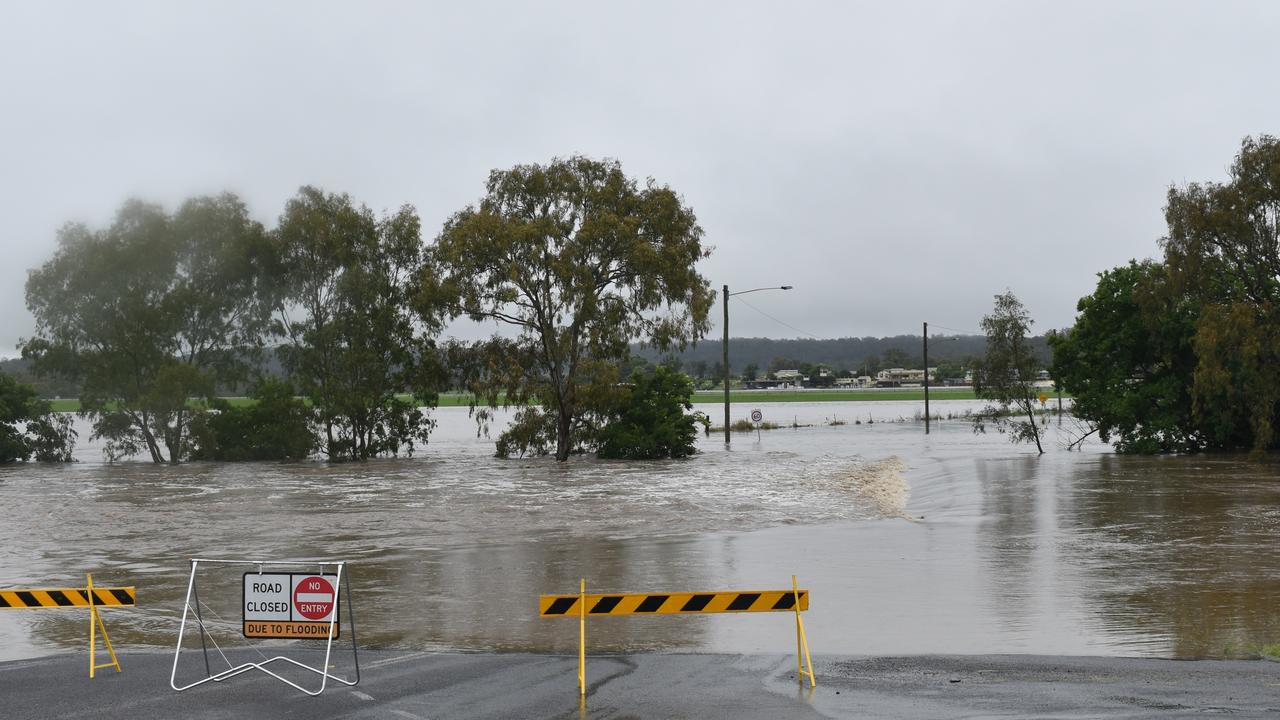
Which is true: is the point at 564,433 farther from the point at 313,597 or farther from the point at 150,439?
the point at 313,597

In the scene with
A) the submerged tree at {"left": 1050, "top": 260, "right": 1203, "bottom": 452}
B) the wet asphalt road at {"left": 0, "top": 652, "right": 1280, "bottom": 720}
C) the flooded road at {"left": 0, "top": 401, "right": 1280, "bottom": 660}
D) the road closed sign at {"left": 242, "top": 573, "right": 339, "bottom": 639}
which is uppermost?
the submerged tree at {"left": 1050, "top": 260, "right": 1203, "bottom": 452}

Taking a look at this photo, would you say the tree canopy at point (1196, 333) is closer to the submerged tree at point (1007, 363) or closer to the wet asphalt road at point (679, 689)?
the submerged tree at point (1007, 363)

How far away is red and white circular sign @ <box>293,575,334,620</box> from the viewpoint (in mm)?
9469

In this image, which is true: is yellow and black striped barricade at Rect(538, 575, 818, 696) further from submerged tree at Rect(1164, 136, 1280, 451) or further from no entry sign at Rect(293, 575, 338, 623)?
submerged tree at Rect(1164, 136, 1280, 451)

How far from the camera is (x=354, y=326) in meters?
53.7

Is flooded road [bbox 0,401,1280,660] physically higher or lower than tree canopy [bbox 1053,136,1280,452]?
lower

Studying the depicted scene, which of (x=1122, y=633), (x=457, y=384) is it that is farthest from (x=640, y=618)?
(x=457, y=384)

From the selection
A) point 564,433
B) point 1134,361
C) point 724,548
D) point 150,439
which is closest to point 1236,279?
point 1134,361

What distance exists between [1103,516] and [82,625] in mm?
18648

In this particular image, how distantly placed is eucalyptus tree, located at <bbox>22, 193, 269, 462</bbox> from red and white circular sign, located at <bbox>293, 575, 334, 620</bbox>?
145ft

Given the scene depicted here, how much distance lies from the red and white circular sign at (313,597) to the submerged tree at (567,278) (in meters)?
39.9

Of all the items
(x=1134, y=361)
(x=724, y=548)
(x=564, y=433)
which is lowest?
(x=724, y=548)

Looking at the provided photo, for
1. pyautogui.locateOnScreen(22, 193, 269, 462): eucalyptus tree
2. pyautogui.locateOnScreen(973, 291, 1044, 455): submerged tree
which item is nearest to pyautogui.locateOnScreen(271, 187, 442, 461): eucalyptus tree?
pyautogui.locateOnScreen(22, 193, 269, 462): eucalyptus tree

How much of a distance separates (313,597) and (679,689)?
307 centimetres
